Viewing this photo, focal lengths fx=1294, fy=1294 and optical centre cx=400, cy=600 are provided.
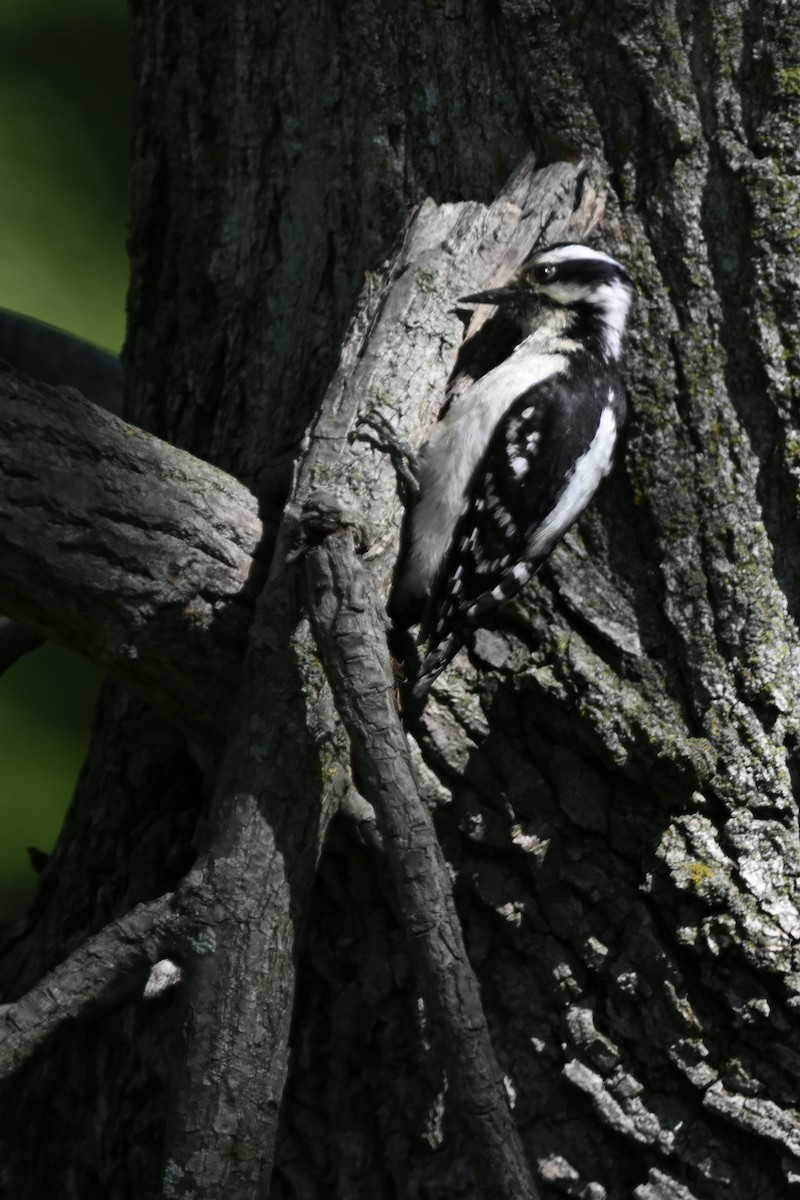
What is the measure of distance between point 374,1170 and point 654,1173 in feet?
1.52

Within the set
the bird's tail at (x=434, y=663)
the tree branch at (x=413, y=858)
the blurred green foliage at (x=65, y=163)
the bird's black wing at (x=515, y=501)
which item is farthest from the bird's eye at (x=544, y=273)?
the blurred green foliage at (x=65, y=163)

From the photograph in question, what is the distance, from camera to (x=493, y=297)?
246 centimetres

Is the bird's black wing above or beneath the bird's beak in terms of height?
beneath

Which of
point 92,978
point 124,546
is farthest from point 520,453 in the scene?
point 92,978

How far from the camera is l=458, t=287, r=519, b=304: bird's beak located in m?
2.39

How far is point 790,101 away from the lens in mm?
2219

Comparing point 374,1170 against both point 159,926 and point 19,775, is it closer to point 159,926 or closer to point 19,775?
point 159,926

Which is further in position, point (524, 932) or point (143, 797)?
point (143, 797)

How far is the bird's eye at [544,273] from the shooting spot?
2.48 metres

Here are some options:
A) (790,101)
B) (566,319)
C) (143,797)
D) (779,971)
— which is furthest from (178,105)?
(779,971)

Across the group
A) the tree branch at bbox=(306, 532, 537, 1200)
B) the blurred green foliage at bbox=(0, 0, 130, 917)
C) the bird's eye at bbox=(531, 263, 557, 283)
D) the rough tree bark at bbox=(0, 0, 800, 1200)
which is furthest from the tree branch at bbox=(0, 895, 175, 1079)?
the blurred green foliage at bbox=(0, 0, 130, 917)

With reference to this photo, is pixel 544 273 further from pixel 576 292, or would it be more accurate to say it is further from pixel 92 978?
pixel 92 978

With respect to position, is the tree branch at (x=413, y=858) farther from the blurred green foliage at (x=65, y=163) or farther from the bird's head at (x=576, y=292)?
the blurred green foliage at (x=65, y=163)

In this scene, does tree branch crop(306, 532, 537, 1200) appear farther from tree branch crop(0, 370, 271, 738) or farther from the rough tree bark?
tree branch crop(0, 370, 271, 738)
